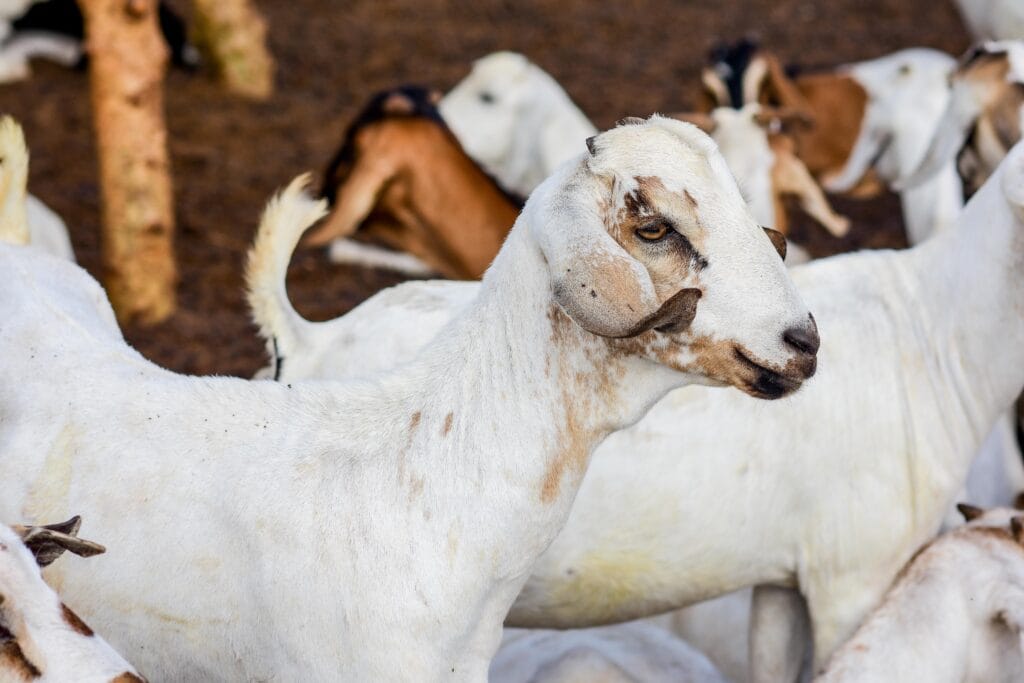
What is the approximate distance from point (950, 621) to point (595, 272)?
1.87m

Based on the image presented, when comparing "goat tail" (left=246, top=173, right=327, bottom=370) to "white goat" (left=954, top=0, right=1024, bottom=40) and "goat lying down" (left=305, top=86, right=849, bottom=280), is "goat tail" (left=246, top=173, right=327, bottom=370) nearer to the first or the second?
"goat lying down" (left=305, top=86, right=849, bottom=280)

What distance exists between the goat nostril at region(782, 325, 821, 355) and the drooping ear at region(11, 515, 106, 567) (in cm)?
133

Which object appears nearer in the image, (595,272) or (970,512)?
(595,272)

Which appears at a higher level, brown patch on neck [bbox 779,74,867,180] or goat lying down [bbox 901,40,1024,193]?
goat lying down [bbox 901,40,1024,193]

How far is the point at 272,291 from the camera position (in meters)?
4.45

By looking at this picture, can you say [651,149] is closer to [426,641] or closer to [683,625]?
[426,641]

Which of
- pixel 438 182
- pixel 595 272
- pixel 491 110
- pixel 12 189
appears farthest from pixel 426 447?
pixel 491 110

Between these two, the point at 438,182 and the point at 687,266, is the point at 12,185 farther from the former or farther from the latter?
the point at 438,182

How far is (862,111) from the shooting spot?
8.76m

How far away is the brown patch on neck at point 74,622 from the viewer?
9.90 ft

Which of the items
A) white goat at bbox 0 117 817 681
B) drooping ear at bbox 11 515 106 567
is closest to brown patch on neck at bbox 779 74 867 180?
white goat at bbox 0 117 817 681

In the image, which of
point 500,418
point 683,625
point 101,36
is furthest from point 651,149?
point 101,36

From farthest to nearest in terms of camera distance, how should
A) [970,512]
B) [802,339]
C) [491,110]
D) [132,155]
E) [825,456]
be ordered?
[491,110] < [132,155] < [970,512] < [825,456] < [802,339]

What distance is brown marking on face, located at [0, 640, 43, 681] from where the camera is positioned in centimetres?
293
